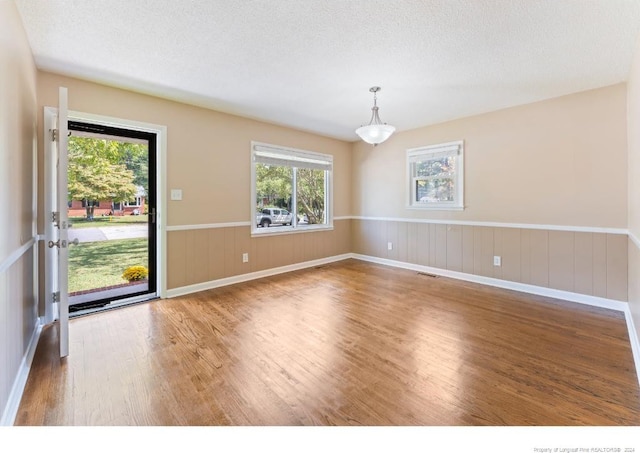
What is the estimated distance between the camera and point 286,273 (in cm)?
470

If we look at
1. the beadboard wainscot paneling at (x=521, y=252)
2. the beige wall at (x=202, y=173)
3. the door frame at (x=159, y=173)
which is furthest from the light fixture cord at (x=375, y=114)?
the door frame at (x=159, y=173)

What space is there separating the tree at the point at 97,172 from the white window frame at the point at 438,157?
13.1 ft

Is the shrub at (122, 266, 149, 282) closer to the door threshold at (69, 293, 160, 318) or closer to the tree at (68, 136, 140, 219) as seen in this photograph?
the door threshold at (69, 293, 160, 318)

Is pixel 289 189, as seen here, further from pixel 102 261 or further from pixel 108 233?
pixel 102 261

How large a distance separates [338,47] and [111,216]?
2.95 m

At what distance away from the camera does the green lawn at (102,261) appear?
10.3ft

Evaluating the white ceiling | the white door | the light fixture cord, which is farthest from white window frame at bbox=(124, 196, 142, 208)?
the light fixture cord

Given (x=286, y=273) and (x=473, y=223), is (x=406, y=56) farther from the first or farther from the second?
(x=286, y=273)

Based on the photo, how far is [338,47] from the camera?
234 centimetres

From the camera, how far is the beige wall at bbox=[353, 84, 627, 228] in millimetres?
3104

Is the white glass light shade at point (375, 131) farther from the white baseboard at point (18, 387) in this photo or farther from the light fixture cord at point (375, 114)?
the white baseboard at point (18, 387)

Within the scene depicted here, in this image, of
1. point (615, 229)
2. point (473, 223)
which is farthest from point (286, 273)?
point (615, 229)

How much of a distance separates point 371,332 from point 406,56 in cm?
240

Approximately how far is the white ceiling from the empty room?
22 millimetres
